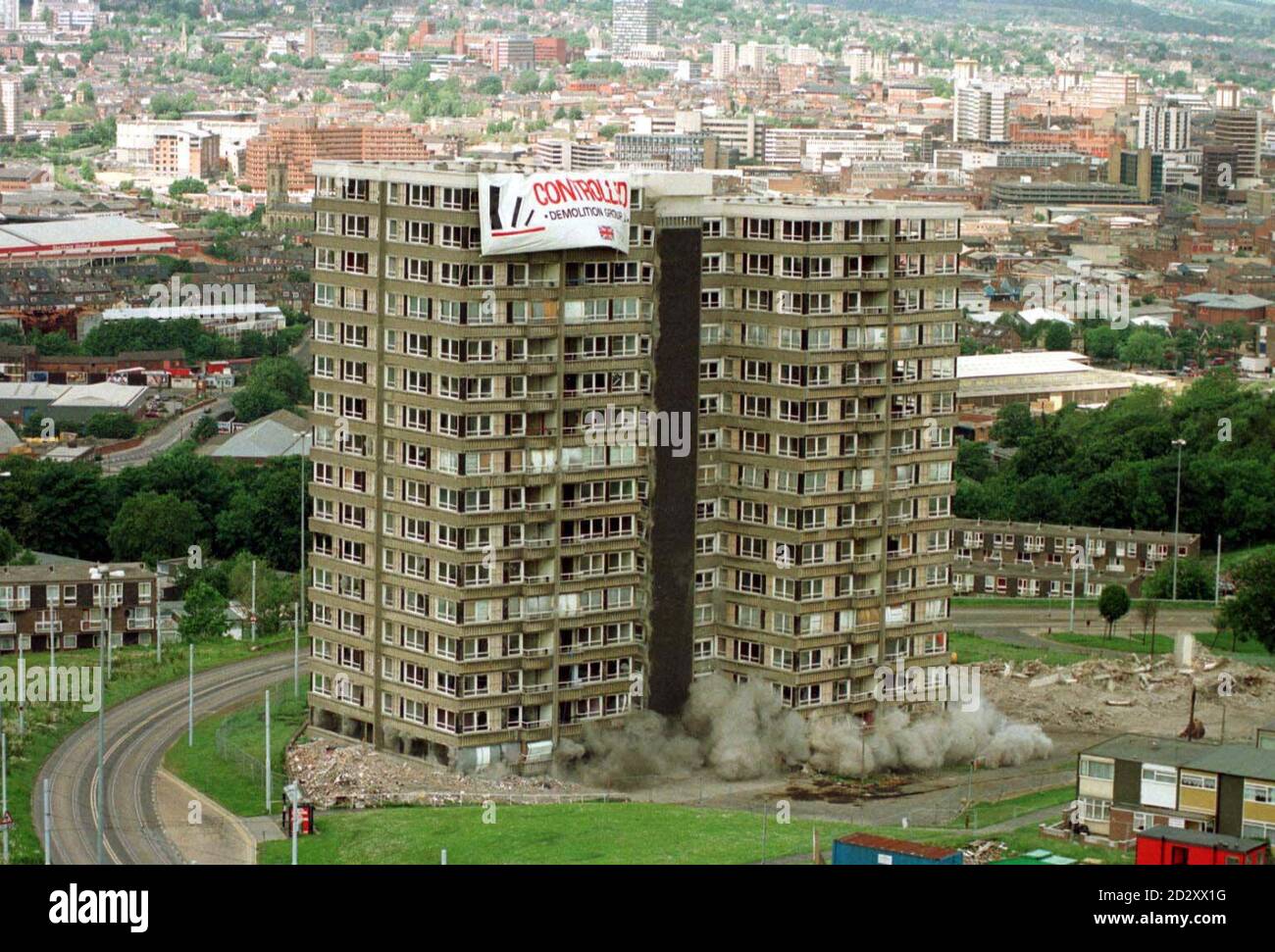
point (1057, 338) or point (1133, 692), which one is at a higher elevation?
point (1133, 692)

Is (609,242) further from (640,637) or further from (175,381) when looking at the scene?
(175,381)

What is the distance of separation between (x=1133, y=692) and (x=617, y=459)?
40.4 feet

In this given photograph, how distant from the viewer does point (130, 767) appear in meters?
39.6

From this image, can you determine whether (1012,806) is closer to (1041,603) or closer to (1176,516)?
(1041,603)

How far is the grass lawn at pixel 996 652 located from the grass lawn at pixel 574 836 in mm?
14574

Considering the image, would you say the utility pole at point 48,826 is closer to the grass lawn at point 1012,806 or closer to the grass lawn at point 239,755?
the grass lawn at point 239,755

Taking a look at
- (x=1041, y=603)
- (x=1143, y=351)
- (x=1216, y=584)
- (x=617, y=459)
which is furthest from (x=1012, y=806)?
(x=1143, y=351)

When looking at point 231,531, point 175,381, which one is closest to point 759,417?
point 231,531

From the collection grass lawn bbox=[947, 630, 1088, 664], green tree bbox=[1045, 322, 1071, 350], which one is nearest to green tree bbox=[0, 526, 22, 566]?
grass lawn bbox=[947, 630, 1088, 664]

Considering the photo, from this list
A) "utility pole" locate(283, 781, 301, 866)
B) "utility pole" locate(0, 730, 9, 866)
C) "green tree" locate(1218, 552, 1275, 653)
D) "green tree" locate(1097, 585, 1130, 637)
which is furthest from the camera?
"green tree" locate(1097, 585, 1130, 637)

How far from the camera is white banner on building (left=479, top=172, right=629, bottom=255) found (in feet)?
124

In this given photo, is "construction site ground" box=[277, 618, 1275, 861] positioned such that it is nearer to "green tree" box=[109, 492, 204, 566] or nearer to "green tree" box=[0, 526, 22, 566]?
"green tree" box=[0, 526, 22, 566]

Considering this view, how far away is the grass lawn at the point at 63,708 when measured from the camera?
115ft

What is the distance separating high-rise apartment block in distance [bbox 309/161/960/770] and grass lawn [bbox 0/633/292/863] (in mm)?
4507
